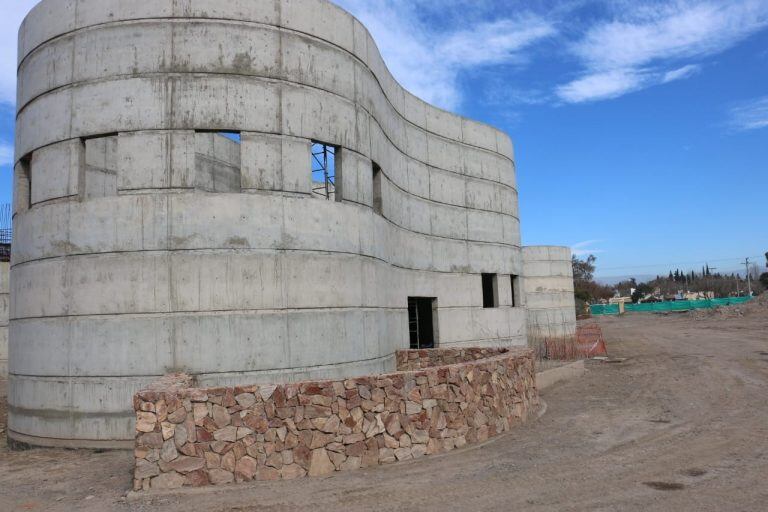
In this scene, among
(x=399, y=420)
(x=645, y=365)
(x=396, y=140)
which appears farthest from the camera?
(x=645, y=365)

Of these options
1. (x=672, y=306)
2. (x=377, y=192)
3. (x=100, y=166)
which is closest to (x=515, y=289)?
(x=377, y=192)

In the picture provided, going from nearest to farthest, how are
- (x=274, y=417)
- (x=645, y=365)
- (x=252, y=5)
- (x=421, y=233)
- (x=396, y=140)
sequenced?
(x=274, y=417)
(x=252, y=5)
(x=396, y=140)
(x=421, y=233)
(x=645, y=365)

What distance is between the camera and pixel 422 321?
64.8ft

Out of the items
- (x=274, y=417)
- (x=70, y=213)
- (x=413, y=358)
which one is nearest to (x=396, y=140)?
(x=413, y=358)

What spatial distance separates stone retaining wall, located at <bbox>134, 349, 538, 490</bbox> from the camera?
7457 mm

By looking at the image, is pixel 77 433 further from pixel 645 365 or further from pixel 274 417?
pixel 645 365

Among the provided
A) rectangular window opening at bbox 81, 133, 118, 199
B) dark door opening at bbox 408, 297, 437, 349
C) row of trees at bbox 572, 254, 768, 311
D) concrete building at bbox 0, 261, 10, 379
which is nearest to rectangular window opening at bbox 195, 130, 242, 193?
rectangular window opening at bbox 81, 133, 118, 199

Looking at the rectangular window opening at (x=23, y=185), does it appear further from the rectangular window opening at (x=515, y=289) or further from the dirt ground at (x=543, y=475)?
the rectangular window opening at (x=515, y=289)

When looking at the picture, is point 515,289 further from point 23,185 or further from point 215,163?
point 23,185

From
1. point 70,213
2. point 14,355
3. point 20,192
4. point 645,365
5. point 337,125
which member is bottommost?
point 645,365

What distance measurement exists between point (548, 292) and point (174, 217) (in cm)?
2883

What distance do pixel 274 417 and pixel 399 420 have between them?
2018 millimetres

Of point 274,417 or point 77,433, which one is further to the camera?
point 77,433

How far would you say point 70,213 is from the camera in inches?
426
